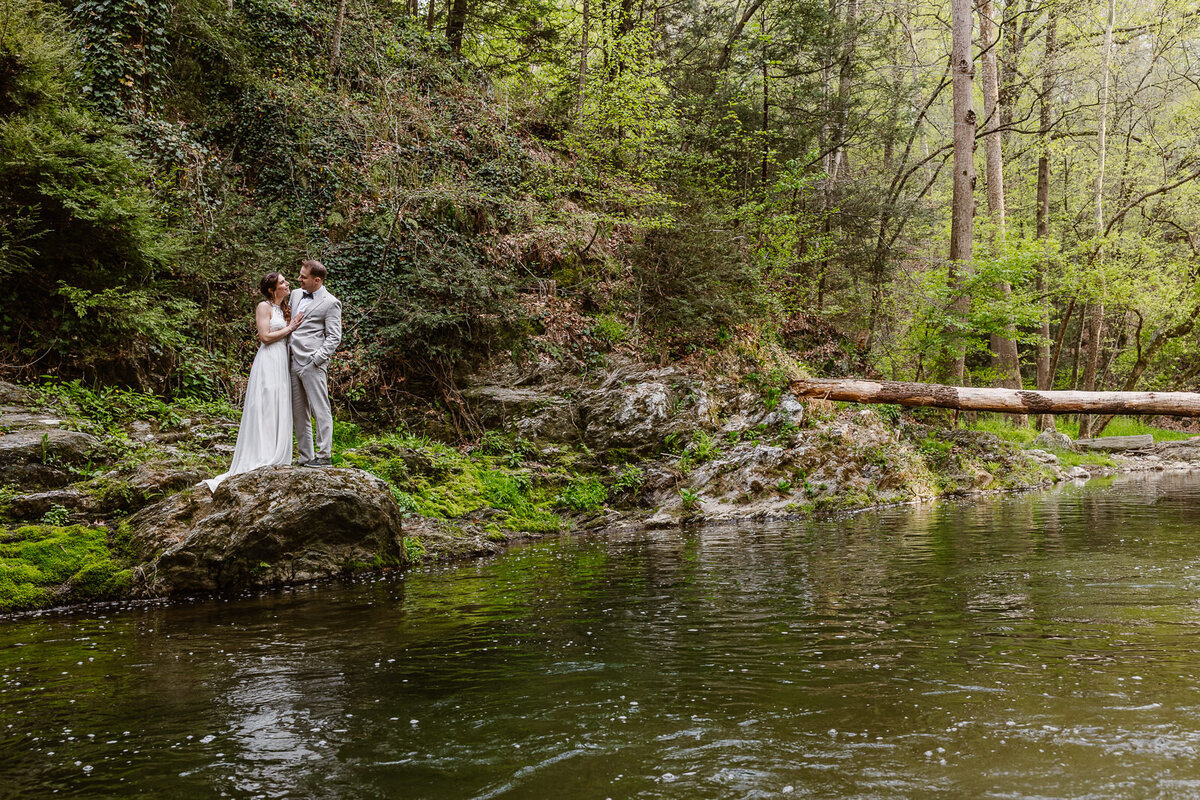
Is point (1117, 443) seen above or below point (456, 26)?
below

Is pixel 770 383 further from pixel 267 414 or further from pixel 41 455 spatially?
pixel 41 455

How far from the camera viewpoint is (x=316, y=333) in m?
8.33

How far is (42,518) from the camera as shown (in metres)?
7.36

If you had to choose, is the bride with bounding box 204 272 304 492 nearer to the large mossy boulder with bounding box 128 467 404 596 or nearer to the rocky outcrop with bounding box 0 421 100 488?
the large mossy boulder with bounding box 128 467 404 596

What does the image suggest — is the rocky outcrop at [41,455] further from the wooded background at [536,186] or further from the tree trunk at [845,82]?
the tree trunk at [845,82]

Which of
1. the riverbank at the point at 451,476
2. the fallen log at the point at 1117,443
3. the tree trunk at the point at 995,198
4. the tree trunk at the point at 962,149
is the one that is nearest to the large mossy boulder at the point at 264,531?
the riverbank at the point at 451,476

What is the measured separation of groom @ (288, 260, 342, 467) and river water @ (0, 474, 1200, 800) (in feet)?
6.67

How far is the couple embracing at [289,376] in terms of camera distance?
26.2 ft

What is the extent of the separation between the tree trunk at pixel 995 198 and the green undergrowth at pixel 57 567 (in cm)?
1734

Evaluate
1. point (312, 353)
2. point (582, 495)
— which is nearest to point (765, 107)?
point (582, 495)

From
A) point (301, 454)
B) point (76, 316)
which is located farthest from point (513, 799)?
point (76, 316)

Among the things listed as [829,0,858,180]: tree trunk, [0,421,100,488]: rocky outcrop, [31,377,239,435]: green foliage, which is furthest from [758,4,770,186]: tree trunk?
[0,421,100,488]: rocky outcrop

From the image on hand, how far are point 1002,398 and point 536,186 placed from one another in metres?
11.1

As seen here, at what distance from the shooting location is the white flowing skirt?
26.1 feet
